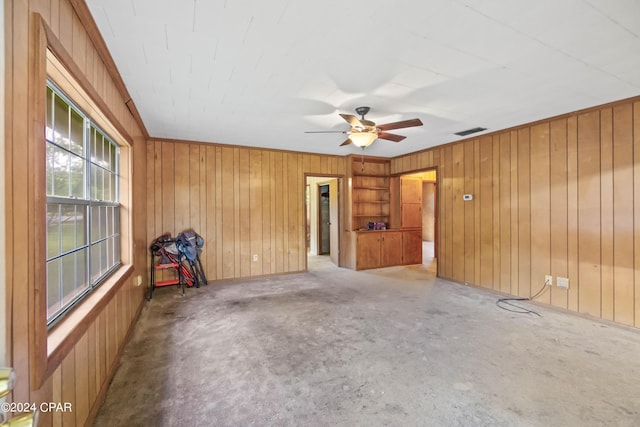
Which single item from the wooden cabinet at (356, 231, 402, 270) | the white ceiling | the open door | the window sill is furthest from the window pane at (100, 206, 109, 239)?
the open door

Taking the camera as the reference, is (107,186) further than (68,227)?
Yes

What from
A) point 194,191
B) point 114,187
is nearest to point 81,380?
point 114,187

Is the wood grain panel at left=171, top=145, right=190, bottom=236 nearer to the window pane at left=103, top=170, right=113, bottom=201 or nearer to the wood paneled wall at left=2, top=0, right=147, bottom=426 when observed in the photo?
the window pane at left=103, top=170, right=113, bottom=201

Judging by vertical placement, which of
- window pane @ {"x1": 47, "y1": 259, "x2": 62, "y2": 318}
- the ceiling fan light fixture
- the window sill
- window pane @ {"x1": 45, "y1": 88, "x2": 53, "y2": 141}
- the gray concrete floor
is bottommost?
the gray concrete floor

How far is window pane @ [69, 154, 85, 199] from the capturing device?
5.78 ft

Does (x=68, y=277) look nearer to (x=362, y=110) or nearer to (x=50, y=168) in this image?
(x=50, y=168)

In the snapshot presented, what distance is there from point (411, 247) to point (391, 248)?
559mm

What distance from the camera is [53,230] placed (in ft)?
5.13

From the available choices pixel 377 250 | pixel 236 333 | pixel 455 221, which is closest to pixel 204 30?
pixel 236 333

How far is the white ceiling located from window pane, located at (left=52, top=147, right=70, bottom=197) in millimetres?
891

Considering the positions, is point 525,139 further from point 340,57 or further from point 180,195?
point 180,195

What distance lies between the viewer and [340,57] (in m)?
2.14

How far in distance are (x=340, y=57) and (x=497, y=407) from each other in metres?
2.73

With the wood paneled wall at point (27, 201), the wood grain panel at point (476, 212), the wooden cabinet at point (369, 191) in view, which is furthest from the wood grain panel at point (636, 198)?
the wood paneled wall at point (27, 201)
